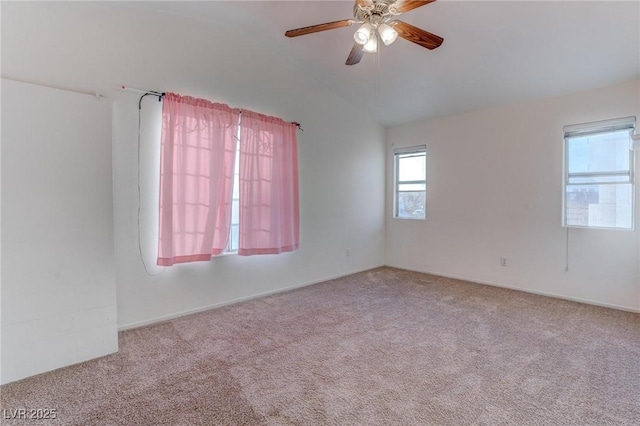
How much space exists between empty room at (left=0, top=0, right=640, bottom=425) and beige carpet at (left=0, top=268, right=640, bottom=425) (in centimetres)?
2

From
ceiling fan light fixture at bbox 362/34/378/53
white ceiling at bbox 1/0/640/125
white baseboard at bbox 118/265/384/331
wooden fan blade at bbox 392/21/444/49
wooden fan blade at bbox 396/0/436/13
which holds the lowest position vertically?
white baseboard at bbox 118/265/384/331

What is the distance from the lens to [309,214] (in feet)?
14.3

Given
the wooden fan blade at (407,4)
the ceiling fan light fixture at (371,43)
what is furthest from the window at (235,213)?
the wooden fan blade at (407,4)

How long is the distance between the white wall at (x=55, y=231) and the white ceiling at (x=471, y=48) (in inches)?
56.0

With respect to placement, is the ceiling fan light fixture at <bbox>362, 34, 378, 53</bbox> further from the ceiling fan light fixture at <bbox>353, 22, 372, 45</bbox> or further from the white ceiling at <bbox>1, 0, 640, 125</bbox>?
the white ceiling at <bbox>1, 0, 640, 125</bbox>

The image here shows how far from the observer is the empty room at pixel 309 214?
6.61ft

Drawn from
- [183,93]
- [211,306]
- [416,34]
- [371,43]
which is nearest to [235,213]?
[211,306]

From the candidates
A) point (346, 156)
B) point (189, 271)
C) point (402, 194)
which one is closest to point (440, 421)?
point (189, 271)

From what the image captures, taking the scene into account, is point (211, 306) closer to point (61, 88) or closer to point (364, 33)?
point (61, 88)

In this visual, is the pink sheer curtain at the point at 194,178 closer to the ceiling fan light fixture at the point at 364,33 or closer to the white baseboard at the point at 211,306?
the white baseboard at the point at 211,306

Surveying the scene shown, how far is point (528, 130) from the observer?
3.98 m

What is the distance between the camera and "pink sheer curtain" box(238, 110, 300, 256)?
3.56 m

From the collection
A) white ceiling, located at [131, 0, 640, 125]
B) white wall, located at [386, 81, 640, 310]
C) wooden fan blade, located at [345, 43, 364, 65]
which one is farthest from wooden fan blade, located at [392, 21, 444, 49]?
white wall, located at [386, 81, 640, 310]

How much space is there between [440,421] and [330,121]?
154 inches
